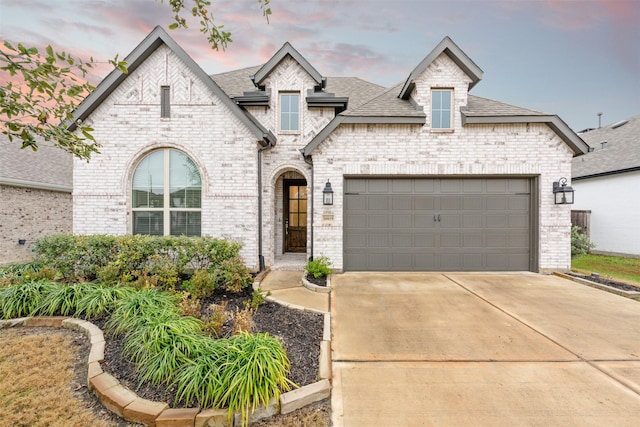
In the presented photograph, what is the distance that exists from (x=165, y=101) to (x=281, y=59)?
137 inches

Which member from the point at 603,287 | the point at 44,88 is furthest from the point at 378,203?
the point at 44,88

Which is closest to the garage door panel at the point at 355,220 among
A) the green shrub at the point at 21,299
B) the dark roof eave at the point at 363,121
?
the dark roof eave at the point at 363,121

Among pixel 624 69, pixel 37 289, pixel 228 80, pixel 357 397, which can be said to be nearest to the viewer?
pixel 357 397

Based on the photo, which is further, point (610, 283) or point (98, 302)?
point (610, 283)

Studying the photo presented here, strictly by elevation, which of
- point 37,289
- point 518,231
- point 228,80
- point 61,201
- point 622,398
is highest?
point 228,80

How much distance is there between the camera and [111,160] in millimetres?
6973

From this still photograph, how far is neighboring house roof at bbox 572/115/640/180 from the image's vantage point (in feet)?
36.3

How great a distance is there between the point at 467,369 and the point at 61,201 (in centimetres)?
1542

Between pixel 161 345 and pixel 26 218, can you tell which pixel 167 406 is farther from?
pixel 26 218

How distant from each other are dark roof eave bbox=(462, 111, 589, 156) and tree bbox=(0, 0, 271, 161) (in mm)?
6364

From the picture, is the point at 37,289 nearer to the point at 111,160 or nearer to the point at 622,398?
the point at 111,160

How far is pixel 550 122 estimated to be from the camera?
6.90 m

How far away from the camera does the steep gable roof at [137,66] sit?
21.8ft

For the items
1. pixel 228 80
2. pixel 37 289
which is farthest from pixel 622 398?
pixel 228 80
